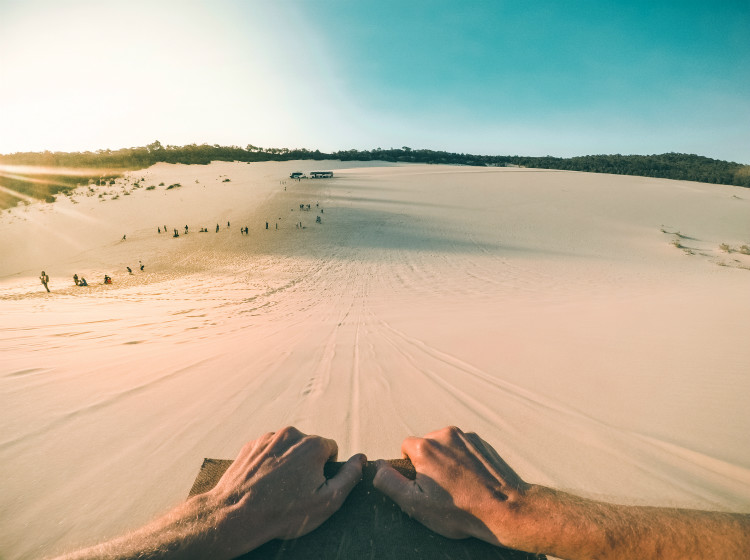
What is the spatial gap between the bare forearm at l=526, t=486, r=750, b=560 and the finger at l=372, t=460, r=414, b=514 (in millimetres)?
422

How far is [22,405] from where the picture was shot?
209 centimetres

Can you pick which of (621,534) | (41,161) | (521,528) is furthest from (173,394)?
(41,161)

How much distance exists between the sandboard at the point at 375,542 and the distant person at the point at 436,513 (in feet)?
0.09

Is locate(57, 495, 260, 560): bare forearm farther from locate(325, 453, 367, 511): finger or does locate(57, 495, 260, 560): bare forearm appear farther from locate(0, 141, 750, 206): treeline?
locate(0, 141, 750, 206): treeline

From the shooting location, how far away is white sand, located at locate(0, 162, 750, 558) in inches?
63.2

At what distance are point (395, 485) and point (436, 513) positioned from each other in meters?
0.18

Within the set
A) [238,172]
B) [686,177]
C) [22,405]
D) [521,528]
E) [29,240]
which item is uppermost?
[686,177]

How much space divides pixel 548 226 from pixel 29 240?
22636 millimetres

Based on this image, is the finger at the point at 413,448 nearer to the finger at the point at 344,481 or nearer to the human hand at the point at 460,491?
the human hand at the point at 460,491

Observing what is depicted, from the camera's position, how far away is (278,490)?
1.19 m

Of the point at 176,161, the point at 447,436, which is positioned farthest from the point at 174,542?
the point at 176,161

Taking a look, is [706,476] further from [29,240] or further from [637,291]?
[29,240]

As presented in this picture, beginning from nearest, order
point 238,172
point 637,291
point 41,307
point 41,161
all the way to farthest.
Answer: point 41,307 < point 637,291 < point 238,172 < point 41,161

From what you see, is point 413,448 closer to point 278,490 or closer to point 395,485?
point 395,485
